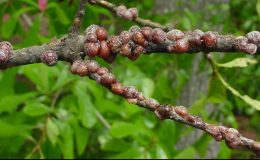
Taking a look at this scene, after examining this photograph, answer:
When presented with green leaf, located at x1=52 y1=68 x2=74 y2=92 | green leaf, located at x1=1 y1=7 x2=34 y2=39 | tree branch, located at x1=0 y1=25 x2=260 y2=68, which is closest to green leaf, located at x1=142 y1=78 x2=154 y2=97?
green leaf, located at x1=52 y1=68 x2=74 y2=92

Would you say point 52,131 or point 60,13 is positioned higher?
point 60,13

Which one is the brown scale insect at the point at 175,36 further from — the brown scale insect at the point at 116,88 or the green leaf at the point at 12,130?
the green leaf at the point at 12,130

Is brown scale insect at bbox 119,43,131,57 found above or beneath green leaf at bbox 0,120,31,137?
above

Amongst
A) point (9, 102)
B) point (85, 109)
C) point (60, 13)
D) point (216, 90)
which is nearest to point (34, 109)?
point (9, 102)

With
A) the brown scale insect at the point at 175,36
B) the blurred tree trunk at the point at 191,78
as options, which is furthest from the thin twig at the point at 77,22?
the blurred tree trunk at the point at 191,78

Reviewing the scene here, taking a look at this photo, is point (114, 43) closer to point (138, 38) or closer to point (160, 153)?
point (138, 38)

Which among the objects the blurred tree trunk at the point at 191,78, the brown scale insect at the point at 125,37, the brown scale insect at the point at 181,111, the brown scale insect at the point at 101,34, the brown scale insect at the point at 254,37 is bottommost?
the blurred tree trunk at the point at 191,78

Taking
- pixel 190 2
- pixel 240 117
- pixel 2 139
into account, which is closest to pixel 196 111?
pixel 2 139

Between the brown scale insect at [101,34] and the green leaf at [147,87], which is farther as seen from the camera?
the green leaf at [147,87]

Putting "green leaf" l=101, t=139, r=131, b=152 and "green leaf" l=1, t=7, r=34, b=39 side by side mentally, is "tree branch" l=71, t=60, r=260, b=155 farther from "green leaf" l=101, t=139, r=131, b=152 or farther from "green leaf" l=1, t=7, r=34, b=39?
"green leaf" l=1, t=7, r=34, b=39
